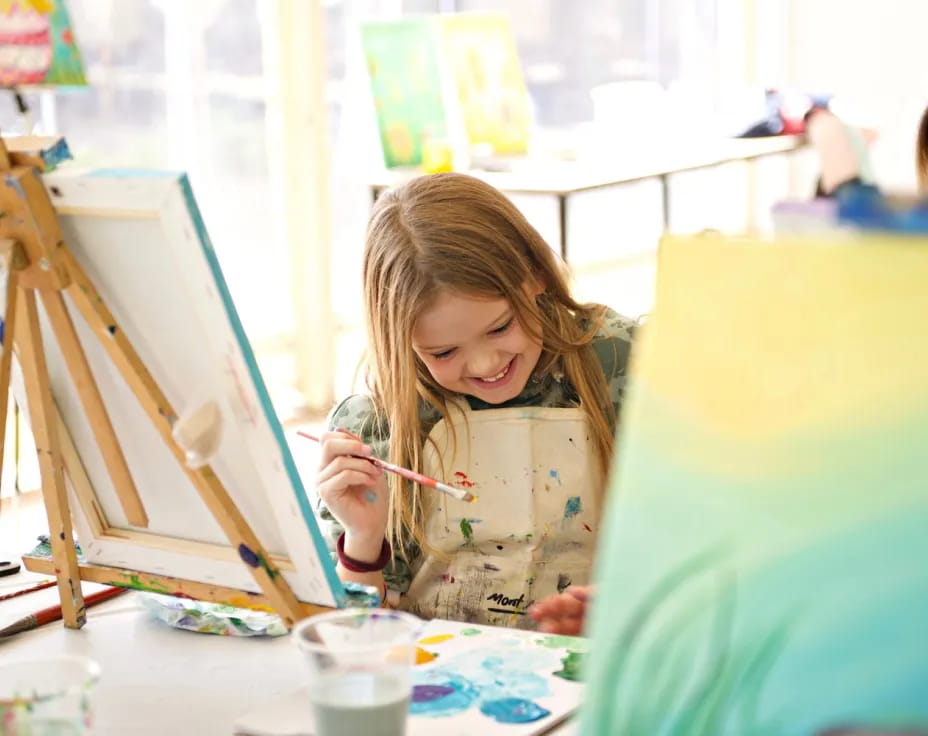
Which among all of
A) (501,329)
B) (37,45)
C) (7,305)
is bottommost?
(501,329)

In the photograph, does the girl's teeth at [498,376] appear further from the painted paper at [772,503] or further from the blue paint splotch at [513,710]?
the painted paper at [772,503]

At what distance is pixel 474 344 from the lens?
141cm

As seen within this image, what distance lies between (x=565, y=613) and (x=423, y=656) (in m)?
0.14

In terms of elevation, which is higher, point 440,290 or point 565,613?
point 440,290

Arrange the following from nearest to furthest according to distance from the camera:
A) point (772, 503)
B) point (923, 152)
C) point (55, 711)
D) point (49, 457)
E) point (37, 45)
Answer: point (772, 503) < point (55, 711) < point (49, 457) < point (923, 152) < point (37, 45)

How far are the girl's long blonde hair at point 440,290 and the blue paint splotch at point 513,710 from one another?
1.62 feet

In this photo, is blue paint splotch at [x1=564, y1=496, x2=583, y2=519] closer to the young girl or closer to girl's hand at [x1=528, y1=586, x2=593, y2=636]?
the young girl

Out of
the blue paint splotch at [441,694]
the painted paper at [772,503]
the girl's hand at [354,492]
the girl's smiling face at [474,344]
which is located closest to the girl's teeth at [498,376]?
the girl's smiling face at [474,344]

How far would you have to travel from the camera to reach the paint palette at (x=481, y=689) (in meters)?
0.95

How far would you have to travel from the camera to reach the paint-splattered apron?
4.83ft

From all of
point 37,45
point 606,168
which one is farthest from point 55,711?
point 606,168

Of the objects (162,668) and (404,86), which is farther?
(404,86)

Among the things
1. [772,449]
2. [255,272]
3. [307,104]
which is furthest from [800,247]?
[255,272]

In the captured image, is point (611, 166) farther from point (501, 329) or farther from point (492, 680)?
point (492, 680)
